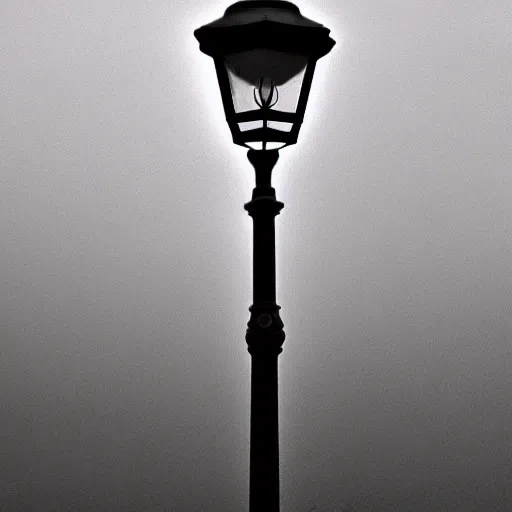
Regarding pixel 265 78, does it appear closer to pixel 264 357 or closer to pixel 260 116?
pixel 260 116

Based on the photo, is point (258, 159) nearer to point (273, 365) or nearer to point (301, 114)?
point (301, 114)

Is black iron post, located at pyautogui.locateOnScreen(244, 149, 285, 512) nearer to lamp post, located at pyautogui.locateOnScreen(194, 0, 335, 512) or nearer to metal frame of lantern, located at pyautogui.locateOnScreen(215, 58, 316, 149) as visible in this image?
lamp post, located at pyautogui.locateOnScreen(194, 0, 335, 512)

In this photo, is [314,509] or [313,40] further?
[314,509]

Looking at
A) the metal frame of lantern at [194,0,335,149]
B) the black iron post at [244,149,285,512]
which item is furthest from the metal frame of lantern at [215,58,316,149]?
the black iron post at [244,149,285,512]

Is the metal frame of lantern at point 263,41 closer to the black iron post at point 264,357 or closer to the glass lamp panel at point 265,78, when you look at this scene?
the glass lamp panel at point 265,78

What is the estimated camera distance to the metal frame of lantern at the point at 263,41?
151 inches

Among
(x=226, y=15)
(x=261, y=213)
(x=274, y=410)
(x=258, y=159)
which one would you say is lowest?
(x=274, y=410)

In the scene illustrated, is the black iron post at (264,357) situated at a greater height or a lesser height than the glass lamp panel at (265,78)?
lesser

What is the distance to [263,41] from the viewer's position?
12.5ft

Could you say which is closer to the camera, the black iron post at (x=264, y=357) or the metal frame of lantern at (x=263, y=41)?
the metal frame of lantern at (x=263, y=41)

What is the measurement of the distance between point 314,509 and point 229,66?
4737 millimetres

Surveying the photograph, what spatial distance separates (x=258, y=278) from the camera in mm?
4090

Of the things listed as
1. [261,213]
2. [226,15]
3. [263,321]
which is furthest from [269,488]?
[226,15]

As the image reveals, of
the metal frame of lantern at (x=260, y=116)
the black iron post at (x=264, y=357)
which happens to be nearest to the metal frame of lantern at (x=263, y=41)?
the metal frame of lantern at (x=260, y=116)
